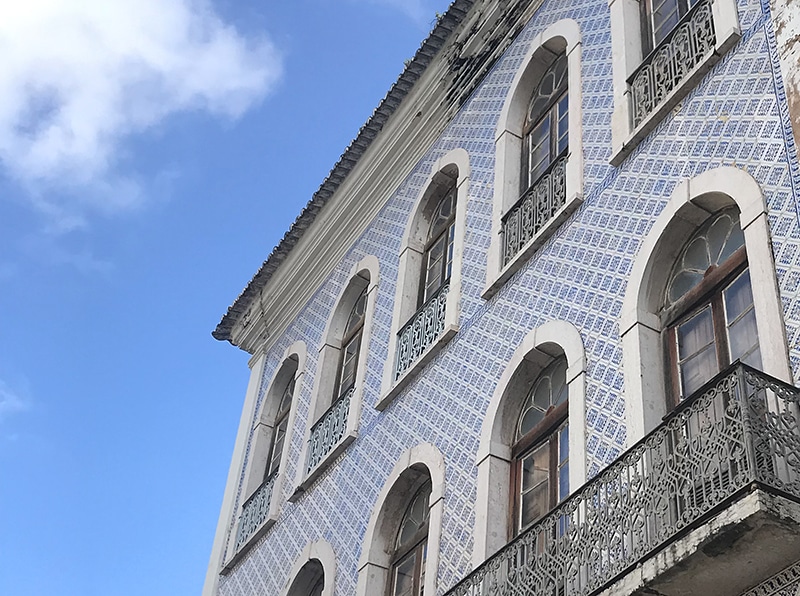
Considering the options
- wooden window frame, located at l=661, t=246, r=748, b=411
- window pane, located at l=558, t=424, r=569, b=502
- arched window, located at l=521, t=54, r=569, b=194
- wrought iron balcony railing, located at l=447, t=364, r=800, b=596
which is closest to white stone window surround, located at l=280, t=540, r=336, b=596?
window pane, located at l=558, t=424, r=569, b=502

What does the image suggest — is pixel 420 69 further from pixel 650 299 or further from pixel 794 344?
pixel 794 344

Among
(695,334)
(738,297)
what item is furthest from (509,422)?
(738,297)

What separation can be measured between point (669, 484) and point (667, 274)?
6.99 feet

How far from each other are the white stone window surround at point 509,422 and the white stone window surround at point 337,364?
247 cm

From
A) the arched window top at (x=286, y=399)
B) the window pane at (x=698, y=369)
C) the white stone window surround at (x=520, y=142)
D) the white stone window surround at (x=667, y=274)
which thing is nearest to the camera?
the white stone window surround at (x=667, y=274)

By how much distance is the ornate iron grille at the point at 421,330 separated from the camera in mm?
10016

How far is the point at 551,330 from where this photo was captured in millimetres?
8117

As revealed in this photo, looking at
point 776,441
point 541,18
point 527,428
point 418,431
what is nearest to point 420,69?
point 541,18

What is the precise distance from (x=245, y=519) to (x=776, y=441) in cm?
819

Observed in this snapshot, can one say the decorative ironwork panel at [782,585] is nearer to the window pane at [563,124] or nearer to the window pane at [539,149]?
the window pane at [563,124]

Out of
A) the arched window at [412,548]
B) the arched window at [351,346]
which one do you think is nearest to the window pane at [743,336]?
the arched window at [412,548]

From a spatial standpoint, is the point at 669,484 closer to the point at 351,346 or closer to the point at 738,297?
the point at 738,297

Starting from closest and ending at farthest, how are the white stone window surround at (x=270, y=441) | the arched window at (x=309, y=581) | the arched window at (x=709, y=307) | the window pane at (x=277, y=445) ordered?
the arched window at (x=709, y=307) < the arched window at (x=309, y=581) < the white stone window surround at (x=270, y=441) < the window pane at (x=277, y=445)

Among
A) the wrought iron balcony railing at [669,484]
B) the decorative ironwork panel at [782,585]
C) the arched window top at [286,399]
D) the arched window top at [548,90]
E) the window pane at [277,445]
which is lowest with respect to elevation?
the decorative ironwork panel at [782,585]
